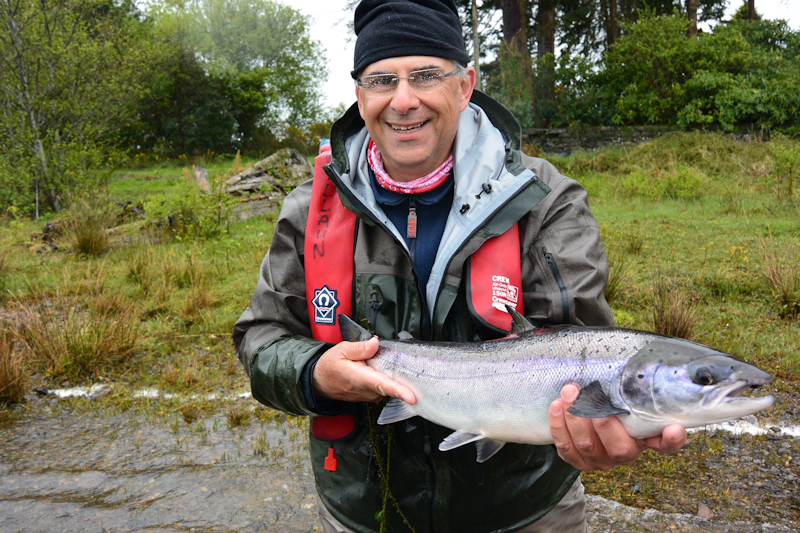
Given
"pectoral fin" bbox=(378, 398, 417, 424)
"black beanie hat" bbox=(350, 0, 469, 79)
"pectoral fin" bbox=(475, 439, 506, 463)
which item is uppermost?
"black beanie hat" bbox=(350, 0, 469, 79)

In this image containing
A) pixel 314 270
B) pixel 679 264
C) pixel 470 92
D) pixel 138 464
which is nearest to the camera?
pixel 314 270

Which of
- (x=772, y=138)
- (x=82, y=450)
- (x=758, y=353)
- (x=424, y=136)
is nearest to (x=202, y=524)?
(x=82, y=450)

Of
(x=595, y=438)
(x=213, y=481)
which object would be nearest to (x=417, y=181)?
(x=595, y=438)

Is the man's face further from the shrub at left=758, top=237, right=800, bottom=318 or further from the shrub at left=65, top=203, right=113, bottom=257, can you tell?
the shrub at left=65, top=203, right=113, bottom=257

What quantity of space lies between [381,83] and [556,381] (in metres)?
1.47

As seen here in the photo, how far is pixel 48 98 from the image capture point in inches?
661

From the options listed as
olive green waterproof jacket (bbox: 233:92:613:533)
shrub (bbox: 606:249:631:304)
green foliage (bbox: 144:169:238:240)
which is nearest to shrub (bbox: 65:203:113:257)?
green foliage (bbox: 144:169:238:240)

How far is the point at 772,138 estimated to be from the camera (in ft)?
57.9

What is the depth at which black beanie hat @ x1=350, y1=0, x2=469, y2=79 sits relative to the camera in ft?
8.44

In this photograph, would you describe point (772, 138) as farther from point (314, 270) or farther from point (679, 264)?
point (314, 270)

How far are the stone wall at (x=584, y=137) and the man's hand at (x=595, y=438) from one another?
20027 millimetres

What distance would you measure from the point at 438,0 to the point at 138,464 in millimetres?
4265

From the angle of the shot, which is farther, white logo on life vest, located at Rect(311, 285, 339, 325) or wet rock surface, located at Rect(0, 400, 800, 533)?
wet rock surface, located at Rect(0, 400, 800, 533)

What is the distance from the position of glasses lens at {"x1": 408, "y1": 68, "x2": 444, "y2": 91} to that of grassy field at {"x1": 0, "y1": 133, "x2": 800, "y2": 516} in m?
3.18
